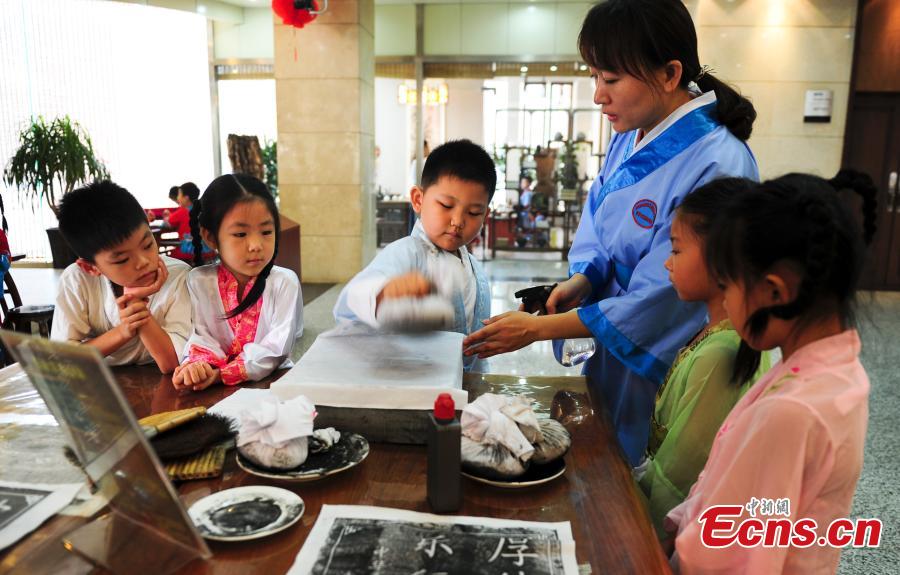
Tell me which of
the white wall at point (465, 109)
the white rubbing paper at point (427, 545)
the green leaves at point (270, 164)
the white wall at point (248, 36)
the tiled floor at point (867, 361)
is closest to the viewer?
the white rubbing paper at point (427, 545)

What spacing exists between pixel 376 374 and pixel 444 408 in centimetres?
28

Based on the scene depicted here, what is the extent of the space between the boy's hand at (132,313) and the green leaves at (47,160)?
657cm

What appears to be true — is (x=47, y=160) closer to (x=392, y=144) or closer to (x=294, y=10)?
(x=294, y=10)

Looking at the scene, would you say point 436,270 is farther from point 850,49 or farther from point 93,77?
point 93,77

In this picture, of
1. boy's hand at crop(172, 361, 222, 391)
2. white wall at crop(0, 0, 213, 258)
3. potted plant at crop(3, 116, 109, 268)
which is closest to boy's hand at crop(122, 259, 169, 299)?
boy's hand at crop(172, 361, 222, 391)

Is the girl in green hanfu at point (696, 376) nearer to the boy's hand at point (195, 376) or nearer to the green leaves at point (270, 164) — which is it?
the boy's hand at point (195, 376)

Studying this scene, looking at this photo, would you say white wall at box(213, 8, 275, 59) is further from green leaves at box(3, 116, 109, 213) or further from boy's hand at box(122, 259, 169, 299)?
boy's hand at box(122, 259, 169, 299)

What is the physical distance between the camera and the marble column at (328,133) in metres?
6.65

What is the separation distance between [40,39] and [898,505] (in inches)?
390

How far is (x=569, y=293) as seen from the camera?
1649mm

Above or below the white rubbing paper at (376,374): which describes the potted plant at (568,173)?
above

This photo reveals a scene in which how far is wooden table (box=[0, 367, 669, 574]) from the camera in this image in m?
0.81

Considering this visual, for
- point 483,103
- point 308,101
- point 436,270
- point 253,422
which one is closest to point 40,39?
point 308,101

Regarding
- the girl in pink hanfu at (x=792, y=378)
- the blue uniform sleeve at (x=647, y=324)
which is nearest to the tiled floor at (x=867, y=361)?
the girl in pink hanfu at (x=792, y=378)
